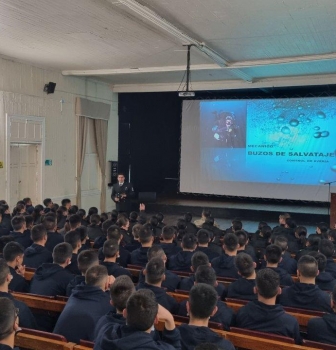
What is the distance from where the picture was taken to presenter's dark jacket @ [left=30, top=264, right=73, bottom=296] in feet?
11.6

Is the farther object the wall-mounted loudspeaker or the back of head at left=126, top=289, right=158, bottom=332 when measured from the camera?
the wall-mounted loudspeaker

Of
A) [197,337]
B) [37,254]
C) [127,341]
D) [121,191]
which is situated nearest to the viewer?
[127,341]

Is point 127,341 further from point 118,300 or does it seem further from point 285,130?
point 285,130

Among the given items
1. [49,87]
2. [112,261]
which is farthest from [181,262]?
[49,87]

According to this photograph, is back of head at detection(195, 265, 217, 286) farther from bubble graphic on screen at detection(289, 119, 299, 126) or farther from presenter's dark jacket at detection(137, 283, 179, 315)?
bubble graphic on screen at detection(289, 119, 299, 126)

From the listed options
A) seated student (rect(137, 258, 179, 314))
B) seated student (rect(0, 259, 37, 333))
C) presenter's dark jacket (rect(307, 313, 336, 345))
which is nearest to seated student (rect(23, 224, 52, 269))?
seated student (rect(0, 259, 37, 333))

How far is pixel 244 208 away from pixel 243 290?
A: 7992 mm

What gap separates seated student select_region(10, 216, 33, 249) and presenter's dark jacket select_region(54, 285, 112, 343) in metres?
2.79

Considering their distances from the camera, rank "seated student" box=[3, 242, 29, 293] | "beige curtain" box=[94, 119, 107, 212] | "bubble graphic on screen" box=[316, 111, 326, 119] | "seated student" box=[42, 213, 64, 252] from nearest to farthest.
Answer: "seated student" box=[3, 242, 29, 293] < "seated student" box=[42, 213, 64, 252] < "bubble graphic on screen" box=[316, 111, 326, 119] < "beige curtain" box=[94, 119, 107, 212]

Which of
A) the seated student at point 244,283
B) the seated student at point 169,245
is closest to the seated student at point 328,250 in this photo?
the seated student at point 244,283

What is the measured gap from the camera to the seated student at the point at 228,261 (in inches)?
172

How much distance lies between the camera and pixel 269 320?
275 cm

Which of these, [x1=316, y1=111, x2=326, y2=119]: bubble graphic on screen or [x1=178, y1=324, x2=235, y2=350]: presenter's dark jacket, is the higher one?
[x1=316, y1=111, x2=326, y2=119]: bubble graphic on screen

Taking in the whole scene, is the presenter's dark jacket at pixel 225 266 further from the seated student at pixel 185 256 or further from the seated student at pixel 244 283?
the seated student at pixel 244 283
